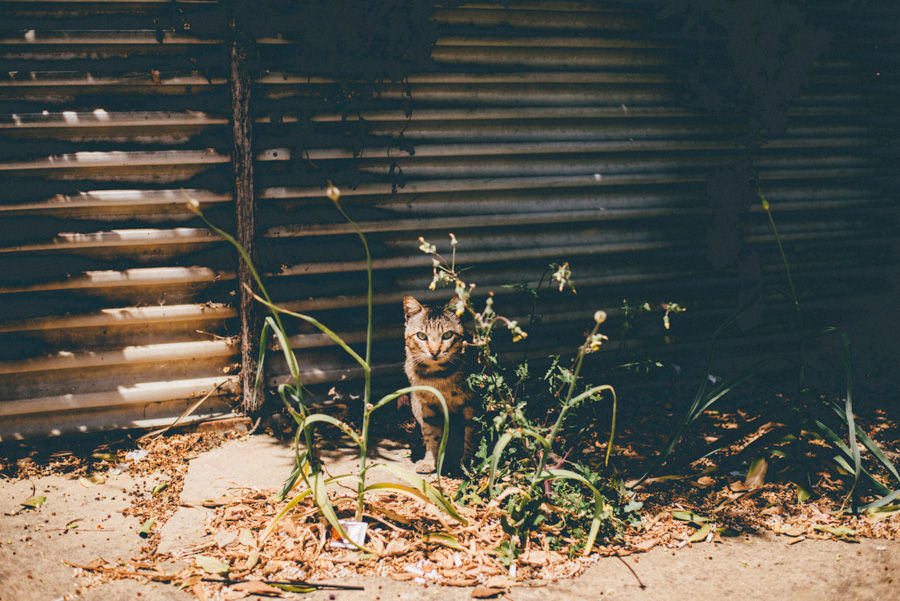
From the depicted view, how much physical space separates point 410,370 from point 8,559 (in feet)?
7.49

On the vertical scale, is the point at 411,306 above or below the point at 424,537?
above

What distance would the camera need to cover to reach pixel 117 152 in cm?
371

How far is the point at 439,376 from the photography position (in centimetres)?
343

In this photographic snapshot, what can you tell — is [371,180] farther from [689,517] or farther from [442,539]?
[689,517]

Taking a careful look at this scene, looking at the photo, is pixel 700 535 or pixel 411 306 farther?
pixel 411 306

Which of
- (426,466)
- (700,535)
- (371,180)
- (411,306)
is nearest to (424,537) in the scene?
(426,466)

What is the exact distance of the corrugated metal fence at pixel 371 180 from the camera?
12.1 feet

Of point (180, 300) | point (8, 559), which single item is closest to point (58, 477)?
point (8, 559)

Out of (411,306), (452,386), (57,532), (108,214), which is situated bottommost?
(57,532)

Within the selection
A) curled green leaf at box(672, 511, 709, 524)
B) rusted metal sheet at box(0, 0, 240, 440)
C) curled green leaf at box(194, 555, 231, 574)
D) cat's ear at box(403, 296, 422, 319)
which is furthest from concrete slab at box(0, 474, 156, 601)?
curled green leaf at box(672, 511, 709, 524)

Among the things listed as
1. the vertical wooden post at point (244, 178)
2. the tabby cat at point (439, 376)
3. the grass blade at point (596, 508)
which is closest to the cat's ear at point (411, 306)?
the tabby cat at point (439, 376)

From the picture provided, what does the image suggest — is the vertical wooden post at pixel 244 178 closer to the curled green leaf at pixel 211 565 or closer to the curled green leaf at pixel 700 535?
the curled green leaf at pixel 211 565

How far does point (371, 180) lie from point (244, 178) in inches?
34.9

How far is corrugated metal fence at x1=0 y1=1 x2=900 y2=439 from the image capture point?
3682 millimetres
